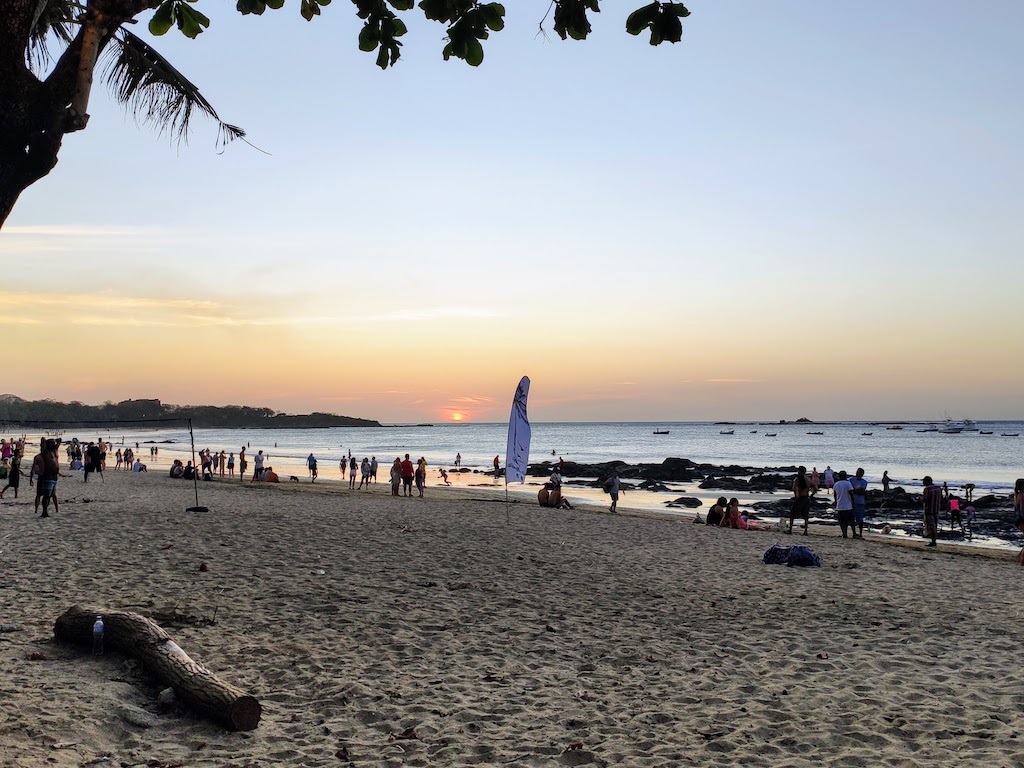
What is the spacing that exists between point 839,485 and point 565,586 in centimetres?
1063

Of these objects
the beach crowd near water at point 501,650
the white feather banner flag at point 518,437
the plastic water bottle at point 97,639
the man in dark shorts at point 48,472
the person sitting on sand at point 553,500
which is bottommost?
the person sitting on sand at point 553,500

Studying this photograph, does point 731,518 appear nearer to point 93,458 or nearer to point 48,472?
point 48,472

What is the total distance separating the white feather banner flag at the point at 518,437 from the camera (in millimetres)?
16062

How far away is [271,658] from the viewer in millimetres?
6699

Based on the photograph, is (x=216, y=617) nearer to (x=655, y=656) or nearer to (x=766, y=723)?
(x=655, y=656)

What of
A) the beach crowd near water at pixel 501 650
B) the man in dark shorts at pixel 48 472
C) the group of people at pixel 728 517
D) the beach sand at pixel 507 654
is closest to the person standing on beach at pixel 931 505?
the beach crowd near water at pixel 501 650

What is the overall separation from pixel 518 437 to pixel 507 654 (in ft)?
29.9

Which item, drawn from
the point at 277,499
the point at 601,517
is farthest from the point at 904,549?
the point at 277,499

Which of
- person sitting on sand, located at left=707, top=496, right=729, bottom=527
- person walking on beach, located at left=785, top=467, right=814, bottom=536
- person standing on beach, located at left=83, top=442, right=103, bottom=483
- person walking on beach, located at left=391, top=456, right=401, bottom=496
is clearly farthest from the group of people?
person standing on beach, located at left=83, top=442, right=103, bottom=483

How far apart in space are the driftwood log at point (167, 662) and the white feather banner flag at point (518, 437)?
1015cm

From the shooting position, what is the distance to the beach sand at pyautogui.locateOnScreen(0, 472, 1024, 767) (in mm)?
4988

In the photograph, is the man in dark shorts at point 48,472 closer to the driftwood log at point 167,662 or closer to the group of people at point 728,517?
the driftwood log at point 167,662

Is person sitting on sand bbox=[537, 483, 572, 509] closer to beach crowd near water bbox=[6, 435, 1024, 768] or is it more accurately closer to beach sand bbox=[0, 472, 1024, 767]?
beach crowd near water bbox=[6, 435, 1024, 768]

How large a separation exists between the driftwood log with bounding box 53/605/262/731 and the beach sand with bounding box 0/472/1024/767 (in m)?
0.12
